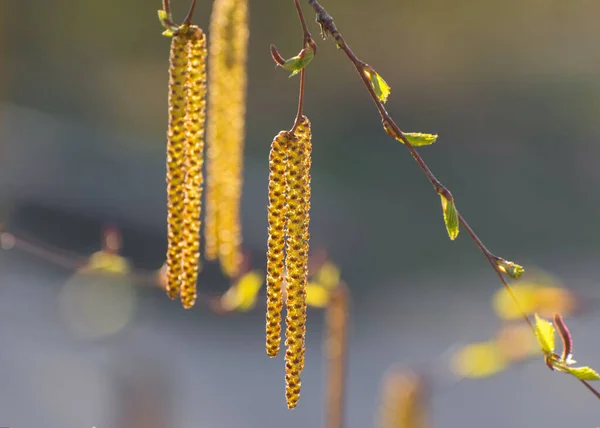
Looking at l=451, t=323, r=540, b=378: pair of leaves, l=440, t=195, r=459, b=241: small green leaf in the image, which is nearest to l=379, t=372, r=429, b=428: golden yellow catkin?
l=451, t=323, r=540, b=378: pair of leaves

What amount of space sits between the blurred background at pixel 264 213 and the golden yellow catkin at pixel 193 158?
6.60 ft

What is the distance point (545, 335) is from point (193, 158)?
37 cm

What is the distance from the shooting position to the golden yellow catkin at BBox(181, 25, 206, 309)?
32.1 inches

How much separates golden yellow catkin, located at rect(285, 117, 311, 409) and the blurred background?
2.09 metres

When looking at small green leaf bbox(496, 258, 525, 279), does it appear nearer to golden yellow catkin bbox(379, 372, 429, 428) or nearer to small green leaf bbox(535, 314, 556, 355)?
small green leaf bbox(535, 314, 556, 355)

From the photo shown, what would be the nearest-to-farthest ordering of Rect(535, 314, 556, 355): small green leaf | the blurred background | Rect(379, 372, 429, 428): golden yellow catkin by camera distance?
Rect(535, 314, 556, 355): small green leaf, Rect(379, 372, 429, 428): golden yellow catkin, the blurred background

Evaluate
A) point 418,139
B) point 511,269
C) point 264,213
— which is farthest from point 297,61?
point 264,213

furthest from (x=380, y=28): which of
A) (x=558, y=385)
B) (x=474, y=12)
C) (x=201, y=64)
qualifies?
(x=201, y=64)

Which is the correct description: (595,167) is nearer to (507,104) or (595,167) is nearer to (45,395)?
(507,104)

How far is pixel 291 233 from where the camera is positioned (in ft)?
2.50

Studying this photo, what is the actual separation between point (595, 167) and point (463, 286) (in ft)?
7.45

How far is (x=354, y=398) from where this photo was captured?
15.8 feet

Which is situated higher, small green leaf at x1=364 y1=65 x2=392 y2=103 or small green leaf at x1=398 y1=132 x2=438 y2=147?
small green leaf at x1=364 y1=65 x2=392 y2=103

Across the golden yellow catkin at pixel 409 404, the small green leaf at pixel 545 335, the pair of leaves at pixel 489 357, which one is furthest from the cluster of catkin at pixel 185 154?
the pair of leaves at pixel 489 357
